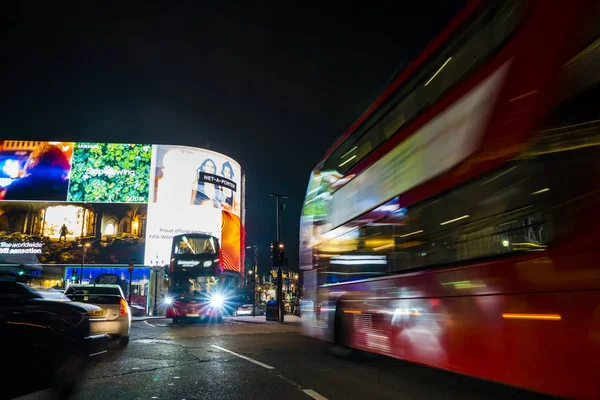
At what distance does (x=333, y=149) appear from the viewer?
9.98 meters

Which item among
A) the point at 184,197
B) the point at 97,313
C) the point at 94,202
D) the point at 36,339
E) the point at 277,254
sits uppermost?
the point at 184,197

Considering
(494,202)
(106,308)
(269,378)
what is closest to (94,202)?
(106,308)

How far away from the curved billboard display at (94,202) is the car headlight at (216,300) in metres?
31.1

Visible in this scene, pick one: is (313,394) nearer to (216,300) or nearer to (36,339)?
(36,339)

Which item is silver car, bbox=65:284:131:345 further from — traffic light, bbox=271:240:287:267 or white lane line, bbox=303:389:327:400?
traffic light, bbox=271:240:287:267

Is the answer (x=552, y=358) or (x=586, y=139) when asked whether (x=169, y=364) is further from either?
(x=586, y=139)

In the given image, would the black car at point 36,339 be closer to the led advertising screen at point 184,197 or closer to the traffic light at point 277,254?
the traffic light at point 277,254

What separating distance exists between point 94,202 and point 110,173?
152 inches

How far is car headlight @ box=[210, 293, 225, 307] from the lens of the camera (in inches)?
1015

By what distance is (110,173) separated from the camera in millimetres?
56219

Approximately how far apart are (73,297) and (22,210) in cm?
5052

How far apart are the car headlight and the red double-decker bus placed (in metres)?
19.2

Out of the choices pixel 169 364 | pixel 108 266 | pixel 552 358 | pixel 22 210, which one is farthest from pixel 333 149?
pixel 22 210

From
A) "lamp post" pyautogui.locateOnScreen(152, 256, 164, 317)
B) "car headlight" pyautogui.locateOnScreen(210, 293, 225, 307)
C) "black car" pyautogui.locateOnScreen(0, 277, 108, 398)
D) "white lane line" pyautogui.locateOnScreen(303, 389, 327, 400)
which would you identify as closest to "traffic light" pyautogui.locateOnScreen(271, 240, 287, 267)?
"car headlight" pyautogui.locateOnScreen(210, 293, 225, 307)
